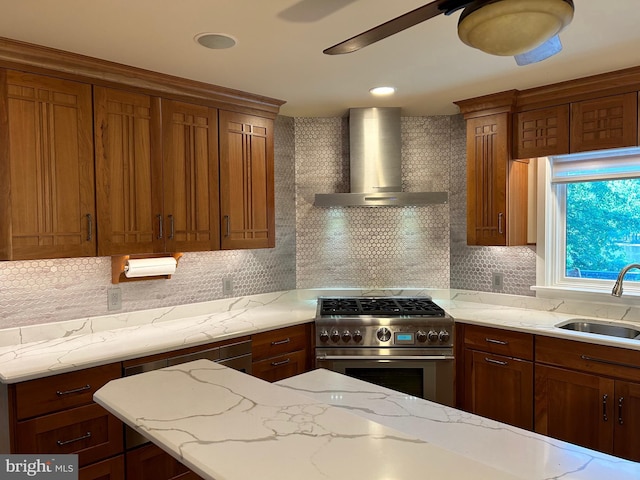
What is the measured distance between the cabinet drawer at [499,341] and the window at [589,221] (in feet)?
2.09

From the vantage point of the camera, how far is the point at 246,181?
3.12 metres

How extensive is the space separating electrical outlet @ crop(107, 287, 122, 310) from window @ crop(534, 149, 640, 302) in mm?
2866

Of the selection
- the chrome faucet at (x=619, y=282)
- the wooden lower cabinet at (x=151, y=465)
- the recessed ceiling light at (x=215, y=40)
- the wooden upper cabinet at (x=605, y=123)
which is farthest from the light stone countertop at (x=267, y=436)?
the wooden upper cabinet at (x=605, y=123)

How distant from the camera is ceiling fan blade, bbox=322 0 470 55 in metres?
1.21

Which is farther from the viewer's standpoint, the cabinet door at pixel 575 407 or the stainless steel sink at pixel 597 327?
the stainless steel sink at pixel 597 327

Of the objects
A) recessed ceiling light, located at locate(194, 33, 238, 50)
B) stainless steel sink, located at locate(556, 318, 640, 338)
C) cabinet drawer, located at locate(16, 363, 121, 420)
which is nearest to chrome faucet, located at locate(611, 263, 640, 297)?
stainless steel sink, located at locate(556, 318, 640, 338)

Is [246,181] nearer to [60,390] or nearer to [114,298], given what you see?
[114,298]

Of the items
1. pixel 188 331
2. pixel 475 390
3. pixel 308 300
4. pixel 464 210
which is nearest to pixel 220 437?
pixel 188 331

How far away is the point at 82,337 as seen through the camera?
2.54 m

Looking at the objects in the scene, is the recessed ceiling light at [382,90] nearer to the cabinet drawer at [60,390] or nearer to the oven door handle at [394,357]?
the oven door handle at [394,357]

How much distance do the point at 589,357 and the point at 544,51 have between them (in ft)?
5.84

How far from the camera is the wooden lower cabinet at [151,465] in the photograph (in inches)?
86.7

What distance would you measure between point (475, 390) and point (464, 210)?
4.53 ft

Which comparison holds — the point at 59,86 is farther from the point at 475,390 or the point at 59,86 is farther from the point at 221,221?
the point at 475,390
